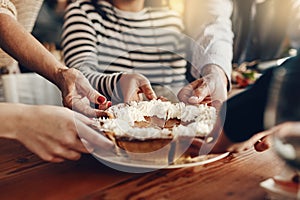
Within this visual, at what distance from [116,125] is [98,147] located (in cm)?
6

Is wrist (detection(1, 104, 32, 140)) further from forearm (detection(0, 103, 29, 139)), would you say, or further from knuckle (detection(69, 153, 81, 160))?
knuckle (detection(69, 153, 81, 160))

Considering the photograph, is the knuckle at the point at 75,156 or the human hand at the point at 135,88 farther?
the human hand at the point at 135,88

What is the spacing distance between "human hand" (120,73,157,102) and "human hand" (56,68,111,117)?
0.43ft

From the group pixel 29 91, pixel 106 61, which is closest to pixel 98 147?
pixel 106 61

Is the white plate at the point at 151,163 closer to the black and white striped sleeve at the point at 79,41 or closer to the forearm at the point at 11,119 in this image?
the forearm at the point at 11,119

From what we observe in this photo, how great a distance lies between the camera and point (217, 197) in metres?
0.61

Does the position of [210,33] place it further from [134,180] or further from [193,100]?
[134,180]

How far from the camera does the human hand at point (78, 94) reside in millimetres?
948

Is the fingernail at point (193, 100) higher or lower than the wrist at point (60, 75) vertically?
lower

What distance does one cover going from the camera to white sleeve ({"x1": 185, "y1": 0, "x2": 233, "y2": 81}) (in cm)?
133

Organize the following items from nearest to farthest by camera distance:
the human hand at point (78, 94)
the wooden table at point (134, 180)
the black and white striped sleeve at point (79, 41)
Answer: the wooden table at point (134, 180) → the human hand at point (78, 94) → the black and white striped sleeve at point (79, 41)

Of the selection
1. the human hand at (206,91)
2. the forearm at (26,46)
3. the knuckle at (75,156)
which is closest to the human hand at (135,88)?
the human hand at (206,91)

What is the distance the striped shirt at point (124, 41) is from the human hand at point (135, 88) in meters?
0.32

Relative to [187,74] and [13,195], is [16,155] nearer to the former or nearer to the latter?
[13,195]
